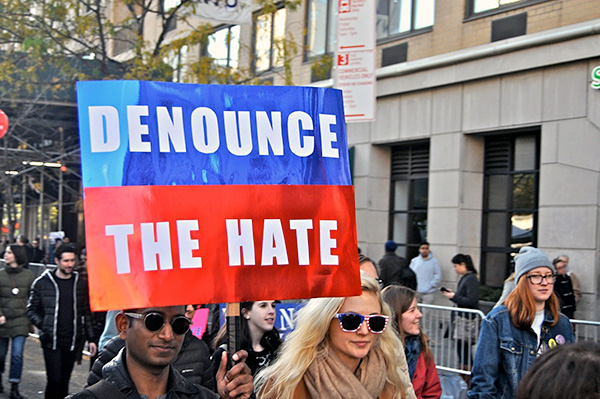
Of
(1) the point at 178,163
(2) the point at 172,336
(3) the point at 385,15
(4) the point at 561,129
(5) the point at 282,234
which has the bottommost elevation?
(2) the point at 172,336

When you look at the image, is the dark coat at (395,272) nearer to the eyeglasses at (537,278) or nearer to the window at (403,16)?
the window at (403,16)

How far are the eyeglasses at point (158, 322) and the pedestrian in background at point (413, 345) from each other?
2478mm

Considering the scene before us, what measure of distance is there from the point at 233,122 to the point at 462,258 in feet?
29.6

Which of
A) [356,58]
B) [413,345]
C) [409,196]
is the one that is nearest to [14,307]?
[356,58]

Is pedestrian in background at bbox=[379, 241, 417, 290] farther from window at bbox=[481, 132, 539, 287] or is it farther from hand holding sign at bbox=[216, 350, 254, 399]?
hand holding sign at bbox=[216, 350, 254, 399]

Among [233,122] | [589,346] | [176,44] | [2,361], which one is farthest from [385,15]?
[589,346]

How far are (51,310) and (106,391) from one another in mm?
6471

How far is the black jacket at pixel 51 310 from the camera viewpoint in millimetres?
9312

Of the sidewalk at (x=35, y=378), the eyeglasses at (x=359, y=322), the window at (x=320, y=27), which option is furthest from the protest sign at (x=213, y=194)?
the window at (x=320, y=27)

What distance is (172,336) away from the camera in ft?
11.1

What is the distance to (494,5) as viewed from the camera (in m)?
15.9

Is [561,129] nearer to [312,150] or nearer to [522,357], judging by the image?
[522,357]

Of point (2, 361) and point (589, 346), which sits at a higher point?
point (589, 346)

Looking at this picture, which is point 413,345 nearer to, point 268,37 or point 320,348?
point 320,348
